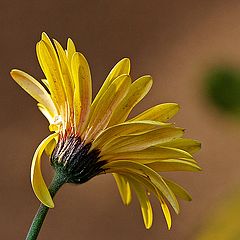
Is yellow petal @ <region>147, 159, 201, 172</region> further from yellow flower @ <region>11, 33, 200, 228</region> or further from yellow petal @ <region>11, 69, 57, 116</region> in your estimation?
yellow petal @ <region>11, 69, 57, 116</region>

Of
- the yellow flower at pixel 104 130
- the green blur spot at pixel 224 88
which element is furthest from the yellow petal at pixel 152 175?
the green blur spot at pixel 224 88

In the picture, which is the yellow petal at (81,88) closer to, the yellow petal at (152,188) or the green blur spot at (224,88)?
the yellow petal at (152,188)

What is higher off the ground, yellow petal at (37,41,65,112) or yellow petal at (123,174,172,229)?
yellow petal at (37,41,65,112)

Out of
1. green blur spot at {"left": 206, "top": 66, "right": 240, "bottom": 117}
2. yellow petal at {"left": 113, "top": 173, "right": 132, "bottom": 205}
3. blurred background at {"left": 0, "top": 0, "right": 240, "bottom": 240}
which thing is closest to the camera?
yellow petal at {"left": 113, "top": 173, "right": 132, "bottom": 205}

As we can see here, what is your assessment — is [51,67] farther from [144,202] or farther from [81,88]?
[144,202]

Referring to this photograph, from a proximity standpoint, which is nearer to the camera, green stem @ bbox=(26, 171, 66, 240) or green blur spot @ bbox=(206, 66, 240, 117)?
green stem @ bbox=(26, 171, 66, 240)

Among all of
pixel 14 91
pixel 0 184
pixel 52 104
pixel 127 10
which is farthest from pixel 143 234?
pixel 52 104

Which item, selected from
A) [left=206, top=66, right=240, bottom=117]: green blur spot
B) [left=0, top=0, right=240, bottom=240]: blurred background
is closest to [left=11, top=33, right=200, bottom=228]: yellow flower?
[left=206, top=66, right=240, bottom=117]: green blur spot
